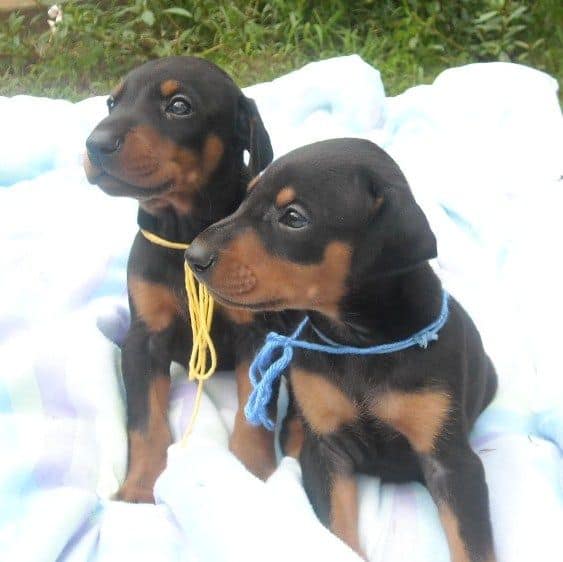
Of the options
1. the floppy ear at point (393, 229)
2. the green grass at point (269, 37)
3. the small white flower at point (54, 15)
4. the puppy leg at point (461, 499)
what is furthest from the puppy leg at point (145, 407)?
the small white flower at point (54, 15)

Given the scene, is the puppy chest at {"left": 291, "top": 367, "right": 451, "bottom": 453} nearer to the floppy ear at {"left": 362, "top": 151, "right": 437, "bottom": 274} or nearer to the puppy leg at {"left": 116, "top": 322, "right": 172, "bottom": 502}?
the floppy ear at {"left": 362, "top": 151, "right": 437, "bottom": 274}

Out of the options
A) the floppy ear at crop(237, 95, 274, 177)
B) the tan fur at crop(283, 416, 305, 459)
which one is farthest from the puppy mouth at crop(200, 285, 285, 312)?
the floppy ear at crop(237, 95, 274, 177)

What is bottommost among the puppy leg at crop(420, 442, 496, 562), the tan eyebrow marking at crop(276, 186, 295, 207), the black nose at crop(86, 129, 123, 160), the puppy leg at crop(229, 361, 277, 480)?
the puppy leg at crop(229, 361, 277, 480)

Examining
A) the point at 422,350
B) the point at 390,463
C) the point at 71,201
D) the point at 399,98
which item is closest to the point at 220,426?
the point at 390,463

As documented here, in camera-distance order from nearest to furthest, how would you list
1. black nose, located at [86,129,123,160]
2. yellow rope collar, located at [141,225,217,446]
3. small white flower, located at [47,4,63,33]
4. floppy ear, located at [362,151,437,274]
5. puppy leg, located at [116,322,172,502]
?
floppy ear, located at [362,151,437,274]
black nose, located at [86,129,123,160]
puppy leg, located at [116,322,172,502]
yellow rope collar, located at [141,225,217,446]
small white flower, located at [47,4,63,33]

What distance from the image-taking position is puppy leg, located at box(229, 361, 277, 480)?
2.46 metres

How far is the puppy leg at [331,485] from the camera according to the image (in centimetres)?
216

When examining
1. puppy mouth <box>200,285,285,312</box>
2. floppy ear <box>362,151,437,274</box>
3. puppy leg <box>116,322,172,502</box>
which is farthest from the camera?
puppy leg <box>116,322,172,502</box>

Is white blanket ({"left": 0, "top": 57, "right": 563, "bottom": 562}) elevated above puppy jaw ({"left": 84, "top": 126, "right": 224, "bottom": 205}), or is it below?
below

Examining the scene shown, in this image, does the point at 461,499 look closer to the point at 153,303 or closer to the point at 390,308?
the point at 390,308

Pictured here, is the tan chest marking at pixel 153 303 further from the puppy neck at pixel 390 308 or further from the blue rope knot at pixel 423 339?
the blue rope knot at pixel 423 339

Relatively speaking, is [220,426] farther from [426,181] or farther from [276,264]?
[426,181]

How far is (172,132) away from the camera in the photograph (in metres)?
2.41

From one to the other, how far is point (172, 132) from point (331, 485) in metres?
1.08
